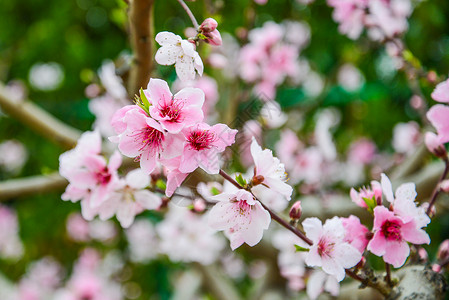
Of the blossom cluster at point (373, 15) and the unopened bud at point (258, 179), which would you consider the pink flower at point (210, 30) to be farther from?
the blossom cluster at point (373, 15)

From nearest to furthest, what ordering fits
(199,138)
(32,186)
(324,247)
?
(199,138)
(324,247)
(32,186)

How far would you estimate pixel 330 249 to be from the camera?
67cm

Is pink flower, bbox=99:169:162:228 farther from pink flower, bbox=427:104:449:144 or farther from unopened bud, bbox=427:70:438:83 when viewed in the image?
unopened bud, bbox=427:70:438:83

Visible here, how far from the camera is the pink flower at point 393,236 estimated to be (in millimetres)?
673

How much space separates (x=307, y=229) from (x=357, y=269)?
0.42 ft

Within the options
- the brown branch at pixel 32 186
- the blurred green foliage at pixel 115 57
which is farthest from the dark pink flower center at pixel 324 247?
the blurred green foliage at pixel 115 57

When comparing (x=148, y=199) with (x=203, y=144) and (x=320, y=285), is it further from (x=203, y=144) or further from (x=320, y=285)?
(x=320, y=285)

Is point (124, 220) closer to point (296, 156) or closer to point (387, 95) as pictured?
A: point (296, 156)

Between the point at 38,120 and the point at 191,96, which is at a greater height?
the point at 191,96

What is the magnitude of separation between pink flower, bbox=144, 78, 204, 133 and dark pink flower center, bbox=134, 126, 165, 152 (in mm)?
31

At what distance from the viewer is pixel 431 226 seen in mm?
2037

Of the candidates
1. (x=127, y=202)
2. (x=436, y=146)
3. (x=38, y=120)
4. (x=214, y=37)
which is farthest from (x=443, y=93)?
(x=38, y=120)

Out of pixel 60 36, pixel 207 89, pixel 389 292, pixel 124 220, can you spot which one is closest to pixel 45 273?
pixel 60 36

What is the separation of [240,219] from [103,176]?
330 mm
